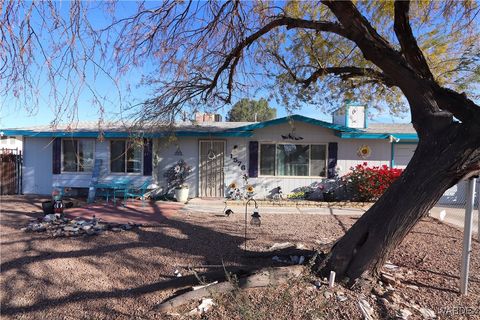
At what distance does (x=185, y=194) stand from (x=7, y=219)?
222 inches

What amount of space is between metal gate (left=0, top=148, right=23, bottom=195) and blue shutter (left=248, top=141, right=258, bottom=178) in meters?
9.95

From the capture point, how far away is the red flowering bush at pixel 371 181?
11625 mm

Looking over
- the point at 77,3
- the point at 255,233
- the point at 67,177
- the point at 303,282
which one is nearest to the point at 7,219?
the point at 67,177

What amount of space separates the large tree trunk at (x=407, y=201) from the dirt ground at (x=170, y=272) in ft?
1.56

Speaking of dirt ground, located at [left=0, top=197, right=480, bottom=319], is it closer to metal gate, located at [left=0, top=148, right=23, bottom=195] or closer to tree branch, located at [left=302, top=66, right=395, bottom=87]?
tree branch, located at [left=302, top=66, right=395, bottom=87]

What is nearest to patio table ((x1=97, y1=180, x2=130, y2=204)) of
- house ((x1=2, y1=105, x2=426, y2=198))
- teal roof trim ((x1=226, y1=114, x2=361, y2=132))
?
house ((x1=2, y1=105, x2=426, y2=198))

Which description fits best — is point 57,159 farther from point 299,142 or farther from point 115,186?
point 299,142

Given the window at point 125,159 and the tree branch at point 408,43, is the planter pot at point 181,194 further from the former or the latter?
the tree branch at point 408,43

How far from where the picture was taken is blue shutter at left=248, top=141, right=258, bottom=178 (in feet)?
41.8

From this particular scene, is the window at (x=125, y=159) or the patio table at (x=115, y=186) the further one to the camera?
the window at (x=125, y=159)

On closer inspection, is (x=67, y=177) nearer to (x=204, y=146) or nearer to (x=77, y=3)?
(x=204, y=146)

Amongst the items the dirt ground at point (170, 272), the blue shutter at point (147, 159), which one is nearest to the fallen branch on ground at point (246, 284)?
the dirt ground at point (170, 272)

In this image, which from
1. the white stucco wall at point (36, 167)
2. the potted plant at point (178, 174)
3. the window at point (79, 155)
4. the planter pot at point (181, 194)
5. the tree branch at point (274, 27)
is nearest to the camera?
the tree branch at point (274, 27)

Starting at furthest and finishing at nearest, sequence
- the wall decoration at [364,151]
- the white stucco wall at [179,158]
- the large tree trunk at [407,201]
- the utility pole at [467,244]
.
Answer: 1. the white stucco wall at [179,158]
2. the wall decoration at [364,151]
3. the utility pole at [467,244]
4. the large tree trunk at [407,201]
